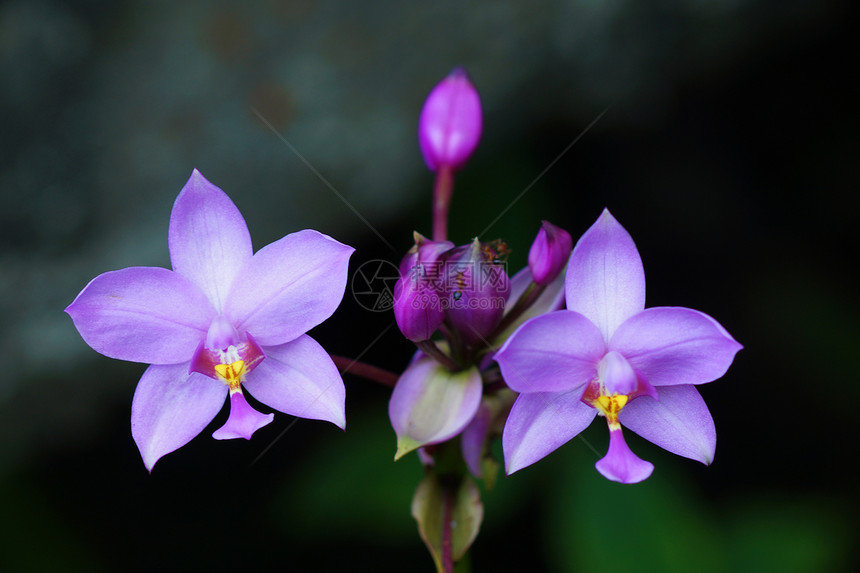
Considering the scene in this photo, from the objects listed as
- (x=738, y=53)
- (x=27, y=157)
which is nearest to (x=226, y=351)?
(x=27, y=157)

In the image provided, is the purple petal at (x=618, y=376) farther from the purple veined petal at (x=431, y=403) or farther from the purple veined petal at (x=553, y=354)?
the purple veined petal at (x=431, y=403)

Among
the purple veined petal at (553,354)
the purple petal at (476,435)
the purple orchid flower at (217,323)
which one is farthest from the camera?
the purple petal at (476,435)

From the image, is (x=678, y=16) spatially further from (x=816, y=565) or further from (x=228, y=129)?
(x=816, y=565)

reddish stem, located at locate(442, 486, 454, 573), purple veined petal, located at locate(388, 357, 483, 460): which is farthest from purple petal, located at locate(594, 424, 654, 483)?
reddish stem, located at locate(442, 486, 454, 573)

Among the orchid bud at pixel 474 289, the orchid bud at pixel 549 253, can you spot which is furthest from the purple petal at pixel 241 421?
the orchid bud at pixel 549 253

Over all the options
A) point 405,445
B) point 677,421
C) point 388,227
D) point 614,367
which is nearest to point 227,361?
point 405,445

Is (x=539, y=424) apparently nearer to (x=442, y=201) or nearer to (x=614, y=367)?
(x=614, y=367)

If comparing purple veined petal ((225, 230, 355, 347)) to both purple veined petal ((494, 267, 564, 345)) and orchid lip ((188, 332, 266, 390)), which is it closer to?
orchid lip ((188, 332, 266, 390))
